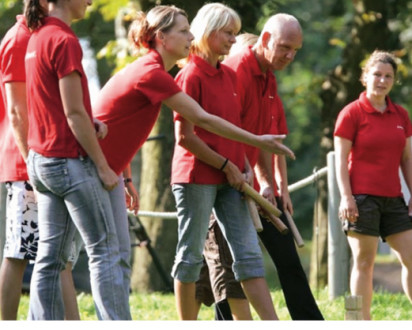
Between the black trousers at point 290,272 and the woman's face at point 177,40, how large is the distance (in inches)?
51.4

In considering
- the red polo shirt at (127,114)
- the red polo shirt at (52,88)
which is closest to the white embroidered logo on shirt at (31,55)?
the red polo shirt at (52,88)

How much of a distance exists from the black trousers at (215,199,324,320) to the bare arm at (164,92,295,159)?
47.1 inches

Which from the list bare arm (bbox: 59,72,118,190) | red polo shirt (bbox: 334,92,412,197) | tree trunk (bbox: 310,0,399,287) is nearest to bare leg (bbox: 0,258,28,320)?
bare arm (bbox: 59,72,118,190)

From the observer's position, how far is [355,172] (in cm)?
730

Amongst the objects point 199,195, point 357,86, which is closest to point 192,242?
point 199,195

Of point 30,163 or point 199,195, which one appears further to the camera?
point 199,195

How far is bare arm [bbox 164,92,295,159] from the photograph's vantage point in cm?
545

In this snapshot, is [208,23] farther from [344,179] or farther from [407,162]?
[407,162]

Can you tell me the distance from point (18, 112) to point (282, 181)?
6.49 feet

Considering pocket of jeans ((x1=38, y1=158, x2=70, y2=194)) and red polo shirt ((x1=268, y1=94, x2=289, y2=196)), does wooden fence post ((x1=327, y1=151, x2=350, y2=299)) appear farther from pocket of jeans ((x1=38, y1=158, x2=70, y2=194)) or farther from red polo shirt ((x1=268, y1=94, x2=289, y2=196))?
pocket of jeans ((x1=38, y1=158, x2=70, y2=194))

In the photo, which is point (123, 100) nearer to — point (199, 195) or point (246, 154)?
point (199, 195)

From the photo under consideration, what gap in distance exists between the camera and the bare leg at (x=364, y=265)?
7.25m

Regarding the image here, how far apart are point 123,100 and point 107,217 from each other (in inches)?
27.1

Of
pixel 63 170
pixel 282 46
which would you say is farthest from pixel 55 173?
pixel 282 46
